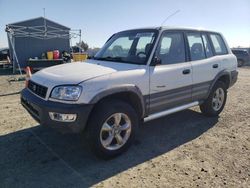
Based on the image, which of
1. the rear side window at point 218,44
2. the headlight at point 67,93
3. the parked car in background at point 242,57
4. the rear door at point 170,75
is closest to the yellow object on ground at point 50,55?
the rear side window at point 218,44

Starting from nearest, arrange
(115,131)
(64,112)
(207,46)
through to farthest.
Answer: (64,112), (115,131), (207,46)

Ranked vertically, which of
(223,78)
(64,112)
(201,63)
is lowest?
(64,112)

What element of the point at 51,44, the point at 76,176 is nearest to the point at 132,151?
the point at 76,176

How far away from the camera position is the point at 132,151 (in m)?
4.20

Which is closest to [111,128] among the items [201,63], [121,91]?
[121,91]

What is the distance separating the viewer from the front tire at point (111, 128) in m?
3.61

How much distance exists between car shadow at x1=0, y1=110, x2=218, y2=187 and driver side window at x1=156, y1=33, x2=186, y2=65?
1431 millimetres

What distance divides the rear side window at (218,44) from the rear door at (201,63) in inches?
8.4

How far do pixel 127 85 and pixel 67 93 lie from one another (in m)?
Answer: 0.91

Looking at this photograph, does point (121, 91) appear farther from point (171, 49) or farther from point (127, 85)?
point (171, 49)

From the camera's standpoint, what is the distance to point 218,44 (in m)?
5.91

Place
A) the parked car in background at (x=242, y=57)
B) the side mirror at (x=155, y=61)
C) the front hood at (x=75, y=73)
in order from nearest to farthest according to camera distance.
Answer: the front hood at (x=75, y=73) < the side mirror at (x=155, y=61) < the parked car in background at (x=242, y=57)

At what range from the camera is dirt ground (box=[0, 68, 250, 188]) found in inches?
132

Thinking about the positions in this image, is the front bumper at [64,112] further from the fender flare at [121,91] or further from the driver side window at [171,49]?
the driver side window at [171,49]
